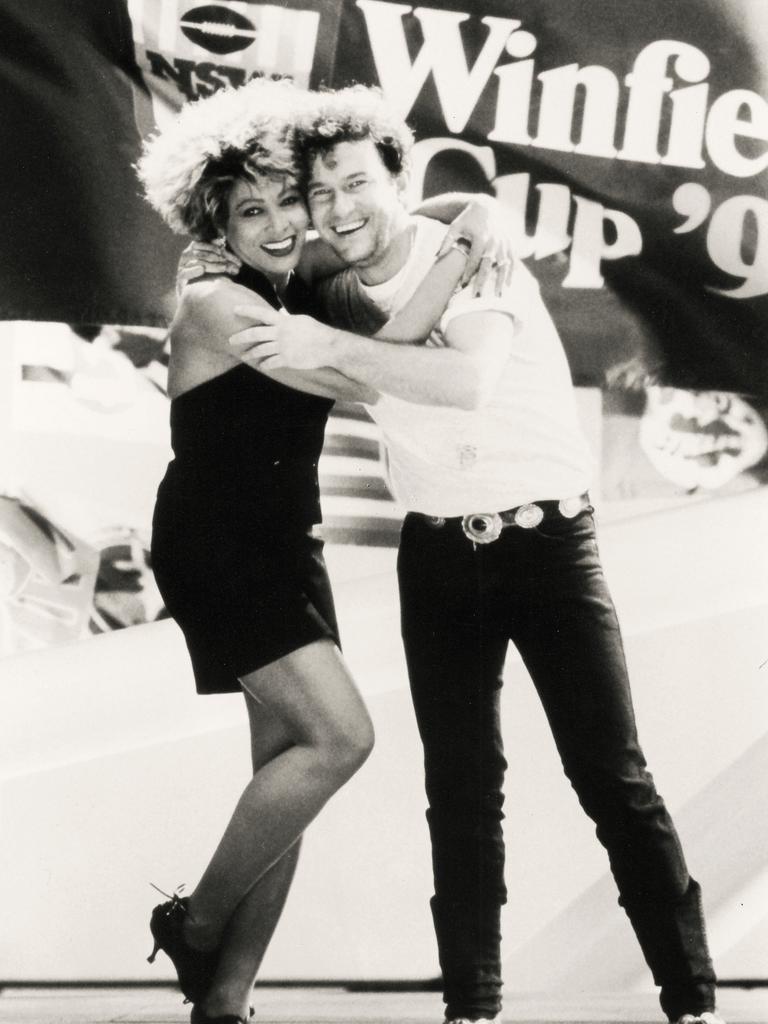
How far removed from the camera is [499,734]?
7.07 feet

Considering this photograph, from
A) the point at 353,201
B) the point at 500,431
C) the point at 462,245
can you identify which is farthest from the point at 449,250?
the point at 500,431

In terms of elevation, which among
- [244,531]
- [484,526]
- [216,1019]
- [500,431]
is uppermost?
[500,431]

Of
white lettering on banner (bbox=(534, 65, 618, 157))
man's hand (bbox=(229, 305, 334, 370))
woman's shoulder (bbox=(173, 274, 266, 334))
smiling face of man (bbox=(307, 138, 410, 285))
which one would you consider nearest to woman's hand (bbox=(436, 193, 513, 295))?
smiling face of man (bbox=(307, 138, 410, 285))

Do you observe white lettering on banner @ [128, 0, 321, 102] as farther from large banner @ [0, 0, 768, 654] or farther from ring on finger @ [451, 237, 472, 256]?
ring on finger @ [451, 237, 472, 256]

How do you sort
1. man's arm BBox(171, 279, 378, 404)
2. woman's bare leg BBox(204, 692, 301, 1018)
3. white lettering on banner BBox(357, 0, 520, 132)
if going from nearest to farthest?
1. man's arm BBox(171, 279, 378, 404)
2. woman's bare leg BBox(204, 692, 301, 1018)
3. white lettering on banner BBox(357, 0, 520, 132)

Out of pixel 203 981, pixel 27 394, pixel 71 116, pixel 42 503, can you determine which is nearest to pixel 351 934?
pixel 203 981

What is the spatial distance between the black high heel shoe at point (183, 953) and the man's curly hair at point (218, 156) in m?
1.26

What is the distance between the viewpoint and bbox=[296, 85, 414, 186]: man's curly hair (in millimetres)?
2092

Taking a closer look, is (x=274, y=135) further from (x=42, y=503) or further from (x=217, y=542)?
(x=42, y=503)

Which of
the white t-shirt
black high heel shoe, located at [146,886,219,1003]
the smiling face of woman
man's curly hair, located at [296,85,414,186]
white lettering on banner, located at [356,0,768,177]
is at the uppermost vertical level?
white lettering on banner, located at [356,0,768,177]

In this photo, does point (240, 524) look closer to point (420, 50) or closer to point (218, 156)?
point (218, 156)

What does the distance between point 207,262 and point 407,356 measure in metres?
0.43

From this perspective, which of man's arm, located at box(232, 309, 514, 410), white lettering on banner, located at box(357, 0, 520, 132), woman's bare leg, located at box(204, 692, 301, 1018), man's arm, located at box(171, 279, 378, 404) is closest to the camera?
man's arm, located at box(232, 309, 514, 410)

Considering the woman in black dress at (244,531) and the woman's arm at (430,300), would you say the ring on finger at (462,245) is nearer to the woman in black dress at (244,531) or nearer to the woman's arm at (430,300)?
the woman's arm at (430,300)
